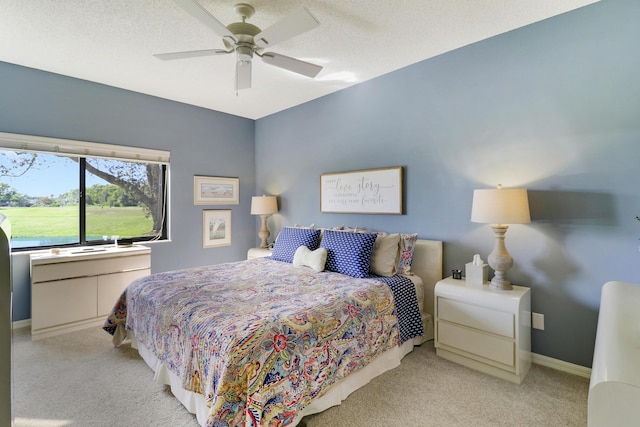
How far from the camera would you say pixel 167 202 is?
432 centimetres

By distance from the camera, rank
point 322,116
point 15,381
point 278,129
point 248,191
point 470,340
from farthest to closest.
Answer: point 248,191, point 278,129, point 322,116, point 470,340, point 15,381

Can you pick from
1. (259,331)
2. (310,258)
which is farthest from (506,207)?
(259,331)

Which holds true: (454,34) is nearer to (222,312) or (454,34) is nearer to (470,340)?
(470,340)

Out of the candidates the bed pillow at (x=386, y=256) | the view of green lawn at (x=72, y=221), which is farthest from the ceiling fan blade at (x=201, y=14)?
the view of green lawn at (x=72, y=221)

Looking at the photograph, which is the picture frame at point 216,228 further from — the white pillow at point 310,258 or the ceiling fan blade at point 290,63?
the ceiling fan blade at point 290,63

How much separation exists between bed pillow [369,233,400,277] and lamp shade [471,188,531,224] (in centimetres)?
81

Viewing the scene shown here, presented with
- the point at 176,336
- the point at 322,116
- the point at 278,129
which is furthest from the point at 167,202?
the point at 176,336

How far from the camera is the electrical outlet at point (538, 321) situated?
248 cm

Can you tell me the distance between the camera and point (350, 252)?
2.88 meters

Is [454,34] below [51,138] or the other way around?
the other way around

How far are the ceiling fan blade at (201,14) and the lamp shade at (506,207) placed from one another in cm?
222

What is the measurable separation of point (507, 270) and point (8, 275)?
279cm

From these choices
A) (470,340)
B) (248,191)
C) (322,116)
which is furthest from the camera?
(248,191)

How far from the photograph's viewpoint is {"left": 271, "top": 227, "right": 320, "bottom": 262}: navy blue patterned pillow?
11.1 ft
